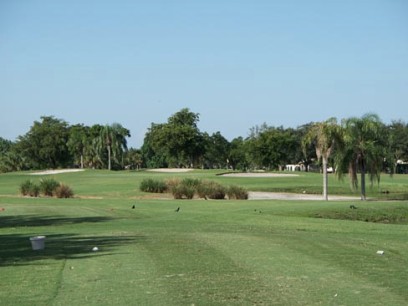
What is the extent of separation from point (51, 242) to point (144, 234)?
283 centimetres

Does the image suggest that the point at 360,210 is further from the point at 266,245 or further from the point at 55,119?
the point at 55,119

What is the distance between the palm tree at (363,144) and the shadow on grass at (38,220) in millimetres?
19643

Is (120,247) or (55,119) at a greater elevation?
(55,119)

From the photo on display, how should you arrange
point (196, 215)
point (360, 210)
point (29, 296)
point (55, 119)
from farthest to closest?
point (55, 119) → point (360, 210) → point (196, 215) → point (29, 296)

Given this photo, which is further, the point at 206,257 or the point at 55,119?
the point at 55,119

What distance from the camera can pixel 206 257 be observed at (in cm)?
1205


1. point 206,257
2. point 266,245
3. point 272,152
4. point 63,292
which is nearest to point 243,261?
point 206,257

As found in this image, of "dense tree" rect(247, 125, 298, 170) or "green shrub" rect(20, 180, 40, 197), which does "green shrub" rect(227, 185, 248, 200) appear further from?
"dense tree" rect(247, 125, 298, 170)

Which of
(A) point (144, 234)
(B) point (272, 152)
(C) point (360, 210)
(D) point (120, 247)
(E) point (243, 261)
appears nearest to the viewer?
(E) point (243, 261)

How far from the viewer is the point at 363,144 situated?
1501 inches

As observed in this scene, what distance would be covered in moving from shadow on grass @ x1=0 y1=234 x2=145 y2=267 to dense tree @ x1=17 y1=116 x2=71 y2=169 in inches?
4317

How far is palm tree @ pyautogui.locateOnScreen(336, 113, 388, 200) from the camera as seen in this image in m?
38.0

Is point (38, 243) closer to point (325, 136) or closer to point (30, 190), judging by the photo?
point (325, 136)

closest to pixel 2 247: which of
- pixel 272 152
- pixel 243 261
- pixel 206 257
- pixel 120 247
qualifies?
pixel 120 247
